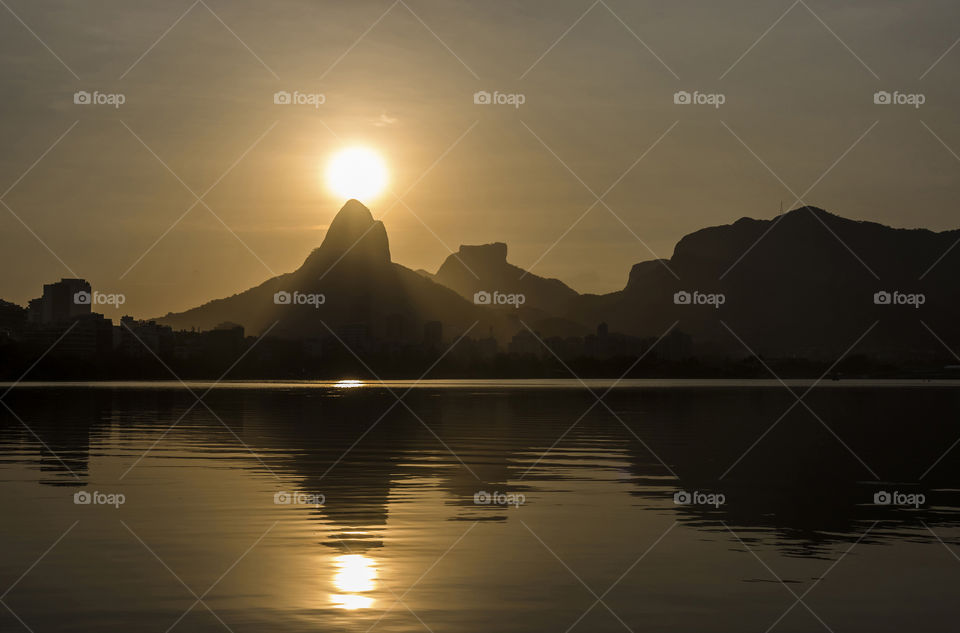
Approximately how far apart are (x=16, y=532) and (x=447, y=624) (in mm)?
15749

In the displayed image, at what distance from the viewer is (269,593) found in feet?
75.7

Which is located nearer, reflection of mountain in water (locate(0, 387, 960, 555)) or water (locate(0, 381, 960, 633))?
water (locate(0, 381, 960, 633))

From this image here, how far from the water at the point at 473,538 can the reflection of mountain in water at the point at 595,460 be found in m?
0.24

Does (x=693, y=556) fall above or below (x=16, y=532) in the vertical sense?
below

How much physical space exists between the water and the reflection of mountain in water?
0.78 ft

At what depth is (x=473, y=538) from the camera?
30375 millimetres

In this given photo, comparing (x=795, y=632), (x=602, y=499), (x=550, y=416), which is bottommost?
(x=795, y=632)

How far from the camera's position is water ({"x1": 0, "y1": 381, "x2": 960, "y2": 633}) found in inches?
856

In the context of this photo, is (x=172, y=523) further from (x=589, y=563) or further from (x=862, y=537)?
(x=862, y=537)

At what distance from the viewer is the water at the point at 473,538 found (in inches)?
856

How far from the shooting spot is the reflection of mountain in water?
1378 inches

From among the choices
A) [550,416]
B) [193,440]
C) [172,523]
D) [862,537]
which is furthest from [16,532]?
[550,416]

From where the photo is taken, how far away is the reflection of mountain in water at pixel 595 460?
35.0 meters

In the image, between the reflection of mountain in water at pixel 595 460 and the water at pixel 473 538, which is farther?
the reflection of mountain in water at pixel 595 460
